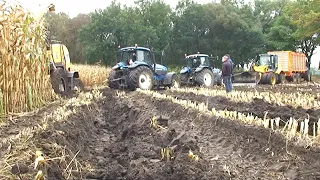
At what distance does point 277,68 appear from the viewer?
95.1ft

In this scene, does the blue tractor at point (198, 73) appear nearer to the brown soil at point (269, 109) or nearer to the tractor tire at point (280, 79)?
the tractor tire at point (280, 79)

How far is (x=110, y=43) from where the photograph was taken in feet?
141

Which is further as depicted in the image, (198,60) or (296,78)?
(296,78)

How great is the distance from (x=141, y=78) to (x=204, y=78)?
5178 millimetres

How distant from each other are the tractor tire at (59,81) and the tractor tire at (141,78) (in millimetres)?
2881

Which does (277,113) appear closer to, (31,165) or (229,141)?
(229,141)

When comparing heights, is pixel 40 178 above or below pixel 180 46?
below

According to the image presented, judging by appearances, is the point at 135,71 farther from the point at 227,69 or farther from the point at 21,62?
the point at 21,62

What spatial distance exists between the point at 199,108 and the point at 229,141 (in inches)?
105

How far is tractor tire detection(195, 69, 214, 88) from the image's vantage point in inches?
870

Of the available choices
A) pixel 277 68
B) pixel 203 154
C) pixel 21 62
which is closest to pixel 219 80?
pixel 277 68

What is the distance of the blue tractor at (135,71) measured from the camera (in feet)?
59.1

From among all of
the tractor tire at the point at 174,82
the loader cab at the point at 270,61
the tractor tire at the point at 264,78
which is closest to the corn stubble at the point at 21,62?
the tractor tire at the point at 174,82

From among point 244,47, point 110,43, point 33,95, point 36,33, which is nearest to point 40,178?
point 33,95
